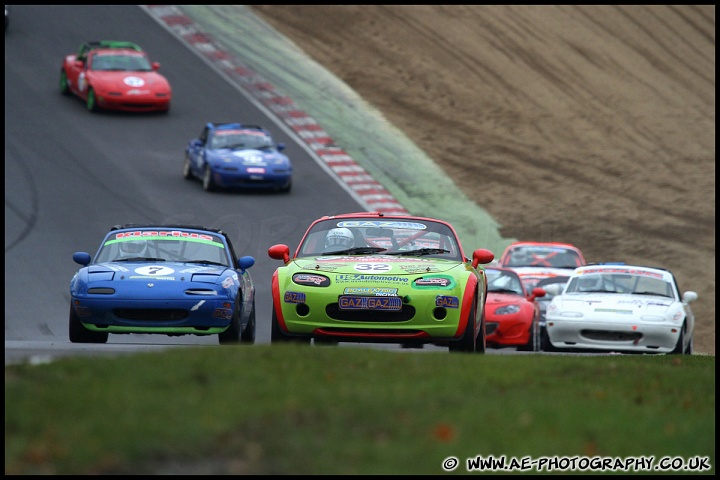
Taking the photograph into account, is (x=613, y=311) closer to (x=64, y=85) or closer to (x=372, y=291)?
(x=372, y=291)

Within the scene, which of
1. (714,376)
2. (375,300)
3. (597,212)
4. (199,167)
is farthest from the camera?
(597,212)

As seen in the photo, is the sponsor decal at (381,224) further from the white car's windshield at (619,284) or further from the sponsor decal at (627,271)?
the sponsor decal at (627,271)

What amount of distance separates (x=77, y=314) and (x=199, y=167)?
49.8 feet

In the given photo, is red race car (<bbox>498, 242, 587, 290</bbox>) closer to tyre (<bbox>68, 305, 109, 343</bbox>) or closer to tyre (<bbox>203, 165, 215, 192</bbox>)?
tyre (<bbox>203, 165, 215, 192</bbox>)

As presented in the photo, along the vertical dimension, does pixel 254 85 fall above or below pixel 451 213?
above

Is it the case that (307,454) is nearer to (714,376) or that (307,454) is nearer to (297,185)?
(714,376)

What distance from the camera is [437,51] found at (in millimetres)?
41219

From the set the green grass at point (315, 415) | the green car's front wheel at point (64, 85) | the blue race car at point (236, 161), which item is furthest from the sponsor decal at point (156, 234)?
the green car's front wheel at point (64, 85)

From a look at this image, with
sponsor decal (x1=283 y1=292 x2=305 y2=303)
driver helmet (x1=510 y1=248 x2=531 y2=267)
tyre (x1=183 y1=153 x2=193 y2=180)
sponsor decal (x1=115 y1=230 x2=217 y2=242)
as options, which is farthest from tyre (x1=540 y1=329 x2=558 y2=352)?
tyre (x1=183 y1=153 x2=193 y2=180)

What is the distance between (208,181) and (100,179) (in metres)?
2.26

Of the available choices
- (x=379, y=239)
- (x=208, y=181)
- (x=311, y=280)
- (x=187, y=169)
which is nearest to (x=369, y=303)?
(x=311, y=280)

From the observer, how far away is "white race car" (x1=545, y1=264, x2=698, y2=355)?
1775 cm

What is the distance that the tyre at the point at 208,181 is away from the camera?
94.6 feet

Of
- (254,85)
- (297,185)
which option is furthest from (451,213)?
(254,85)
